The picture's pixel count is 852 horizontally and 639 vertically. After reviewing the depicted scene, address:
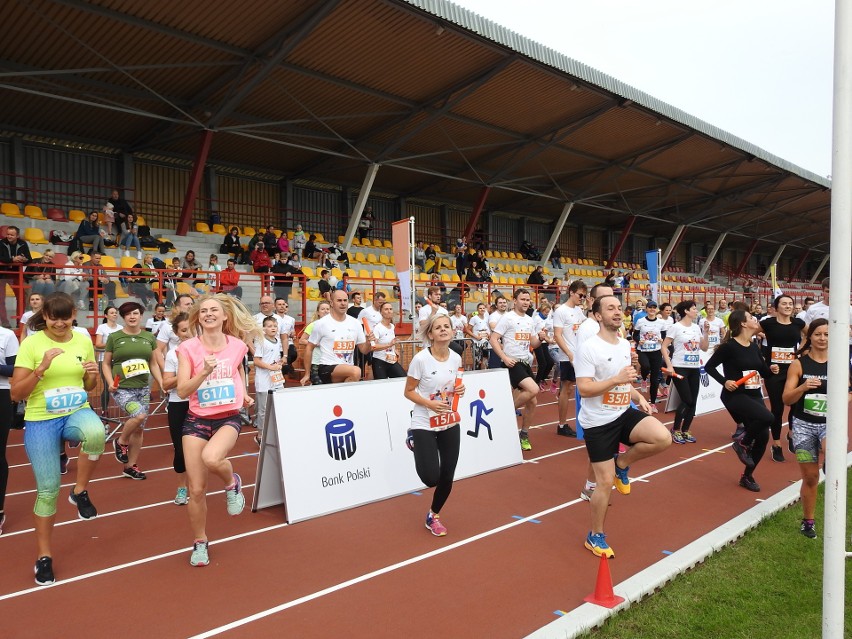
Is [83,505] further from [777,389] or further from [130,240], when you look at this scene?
[130,240]

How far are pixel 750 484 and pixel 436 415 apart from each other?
12.8 feet

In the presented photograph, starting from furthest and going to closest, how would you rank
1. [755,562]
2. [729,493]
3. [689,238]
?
[689,238] → [729,493] → [755,562]

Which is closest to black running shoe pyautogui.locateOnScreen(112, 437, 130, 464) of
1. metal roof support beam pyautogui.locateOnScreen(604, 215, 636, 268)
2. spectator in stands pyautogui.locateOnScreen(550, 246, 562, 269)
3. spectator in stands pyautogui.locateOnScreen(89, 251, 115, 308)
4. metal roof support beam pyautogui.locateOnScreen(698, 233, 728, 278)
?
spectator in stands pyautogui.locateOnScreen(89, 251, 115, 308)

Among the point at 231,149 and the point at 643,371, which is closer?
the point at 643,371

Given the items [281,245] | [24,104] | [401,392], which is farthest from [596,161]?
[401,392]

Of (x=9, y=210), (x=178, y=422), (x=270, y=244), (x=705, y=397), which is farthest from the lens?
(x=270, y=244)

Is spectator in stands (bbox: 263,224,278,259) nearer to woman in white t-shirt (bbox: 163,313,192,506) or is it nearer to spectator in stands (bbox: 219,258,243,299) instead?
spectator in stands (bbox: 219,258,243,299)

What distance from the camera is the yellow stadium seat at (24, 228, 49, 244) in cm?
1591

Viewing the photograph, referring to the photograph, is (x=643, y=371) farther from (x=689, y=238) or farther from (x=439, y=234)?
(x=689, y=238)

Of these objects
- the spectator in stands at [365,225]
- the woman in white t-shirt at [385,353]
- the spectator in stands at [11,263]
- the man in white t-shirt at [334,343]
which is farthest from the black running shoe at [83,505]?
the spectator in stands at [365,225]

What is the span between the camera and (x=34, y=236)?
52.6 ft

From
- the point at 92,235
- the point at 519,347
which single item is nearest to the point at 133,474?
the point at 519,347

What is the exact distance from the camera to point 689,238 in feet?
152

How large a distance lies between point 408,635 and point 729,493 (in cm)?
443
